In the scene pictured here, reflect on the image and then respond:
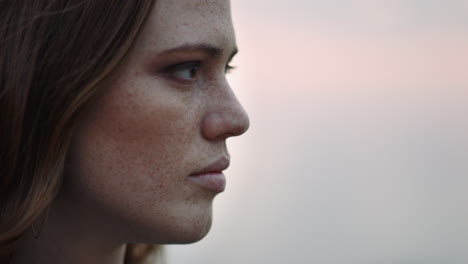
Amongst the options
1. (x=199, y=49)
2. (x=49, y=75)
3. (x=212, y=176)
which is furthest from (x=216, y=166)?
(x=49, y=75)

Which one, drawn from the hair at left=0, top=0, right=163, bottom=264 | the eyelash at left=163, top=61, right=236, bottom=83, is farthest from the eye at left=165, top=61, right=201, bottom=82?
the hair at left=0, top=0, right=163, bottom=264

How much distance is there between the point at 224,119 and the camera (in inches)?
47.8

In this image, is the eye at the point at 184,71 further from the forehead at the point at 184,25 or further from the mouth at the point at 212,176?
the mouth at the point at 212,176

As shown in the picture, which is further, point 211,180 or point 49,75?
point 211,180

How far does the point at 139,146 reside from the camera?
1.15m

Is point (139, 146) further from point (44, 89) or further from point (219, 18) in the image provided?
point (219, 18)

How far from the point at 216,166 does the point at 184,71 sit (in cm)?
22

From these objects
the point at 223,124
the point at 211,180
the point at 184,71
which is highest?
the point at 184,71

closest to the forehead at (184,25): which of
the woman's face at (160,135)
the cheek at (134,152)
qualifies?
the woman's face at (160,135)

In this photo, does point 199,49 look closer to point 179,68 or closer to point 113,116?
point 179,68

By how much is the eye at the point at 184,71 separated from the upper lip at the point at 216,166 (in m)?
0.19

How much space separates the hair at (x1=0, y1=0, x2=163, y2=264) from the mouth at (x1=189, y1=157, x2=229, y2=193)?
0.27 metres

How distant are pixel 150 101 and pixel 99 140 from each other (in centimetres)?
13

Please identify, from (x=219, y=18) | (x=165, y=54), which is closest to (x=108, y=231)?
(x=165, y=54)
